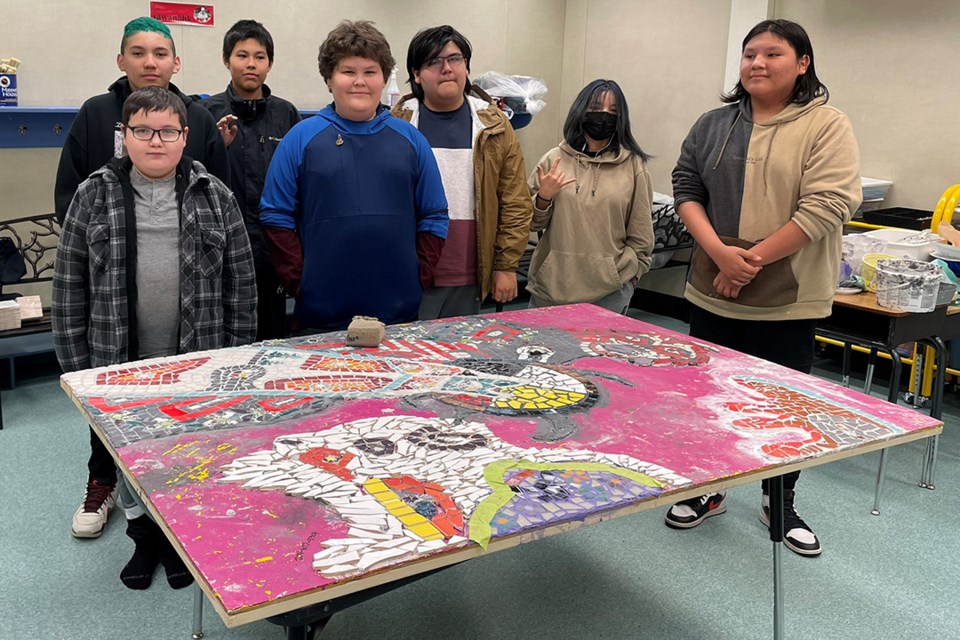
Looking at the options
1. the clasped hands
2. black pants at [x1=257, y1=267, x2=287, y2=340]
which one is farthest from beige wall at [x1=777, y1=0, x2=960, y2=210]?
black pants at [x1=257, y1=267, x2=287, y2=340]

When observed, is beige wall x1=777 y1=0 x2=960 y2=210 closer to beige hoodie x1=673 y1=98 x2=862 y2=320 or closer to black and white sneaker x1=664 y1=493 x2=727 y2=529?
beige hoodie x1=673 y1=98 x2=862 y2=320

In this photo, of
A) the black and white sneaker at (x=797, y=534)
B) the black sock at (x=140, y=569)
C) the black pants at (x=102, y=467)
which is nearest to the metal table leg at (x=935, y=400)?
the black and white sneaker at (x=797, y=534)

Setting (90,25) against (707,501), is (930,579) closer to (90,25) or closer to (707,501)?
(707,501)

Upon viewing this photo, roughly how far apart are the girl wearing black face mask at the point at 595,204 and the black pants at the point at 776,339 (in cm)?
47

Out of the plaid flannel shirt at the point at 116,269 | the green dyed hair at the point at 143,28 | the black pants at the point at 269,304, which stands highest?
the green dyed hair at the point at 143,28

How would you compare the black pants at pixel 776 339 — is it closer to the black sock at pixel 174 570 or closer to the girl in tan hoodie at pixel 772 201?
the girl in tan hoodie at pixel 772 201

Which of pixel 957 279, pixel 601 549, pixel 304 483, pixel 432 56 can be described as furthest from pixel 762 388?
pixel 957 279

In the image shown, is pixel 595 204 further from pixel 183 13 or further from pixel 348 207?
pixel 183 13

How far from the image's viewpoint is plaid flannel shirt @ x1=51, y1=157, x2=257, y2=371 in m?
2.15

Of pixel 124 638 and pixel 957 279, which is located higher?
pixel 957 279

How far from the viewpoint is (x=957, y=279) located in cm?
332

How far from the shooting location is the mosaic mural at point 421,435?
1214mm

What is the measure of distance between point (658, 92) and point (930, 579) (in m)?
3.70

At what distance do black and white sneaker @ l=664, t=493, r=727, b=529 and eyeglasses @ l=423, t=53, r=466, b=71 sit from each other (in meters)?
1.54
